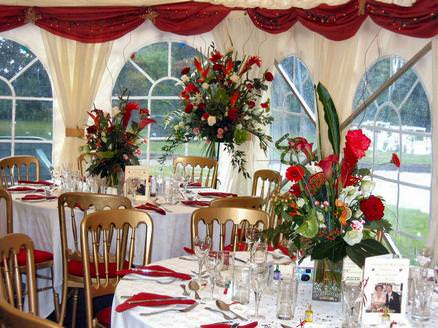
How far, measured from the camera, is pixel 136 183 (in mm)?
5504

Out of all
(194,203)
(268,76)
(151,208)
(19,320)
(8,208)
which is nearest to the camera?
(19,320)

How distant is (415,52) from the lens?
6113 mm

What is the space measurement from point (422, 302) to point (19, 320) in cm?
165

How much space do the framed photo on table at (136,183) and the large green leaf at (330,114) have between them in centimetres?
244

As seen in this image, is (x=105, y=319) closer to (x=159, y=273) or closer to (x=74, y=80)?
(x=159, y=273)

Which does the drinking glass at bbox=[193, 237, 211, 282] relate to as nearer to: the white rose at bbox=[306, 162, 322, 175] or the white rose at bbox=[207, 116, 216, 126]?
the white rose at bbox=[306, 162, 322, 175]

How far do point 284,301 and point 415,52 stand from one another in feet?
12.0

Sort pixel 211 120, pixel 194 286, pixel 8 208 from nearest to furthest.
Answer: pixel 194 286 < pixel 8 208 < pixel 211 120

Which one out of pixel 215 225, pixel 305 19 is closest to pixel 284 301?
pixel 215 225

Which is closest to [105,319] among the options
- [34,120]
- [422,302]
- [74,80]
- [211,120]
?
[422,302]

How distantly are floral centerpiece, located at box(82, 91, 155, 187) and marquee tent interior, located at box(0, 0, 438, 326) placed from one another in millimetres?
1301

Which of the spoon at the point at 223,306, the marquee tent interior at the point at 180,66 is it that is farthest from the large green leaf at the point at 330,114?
the marquee tent interior at the point at 180,66

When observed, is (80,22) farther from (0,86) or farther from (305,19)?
(305,19)

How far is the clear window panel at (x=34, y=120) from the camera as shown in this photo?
8.17 meters
